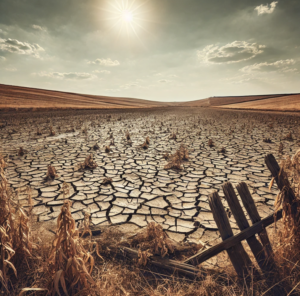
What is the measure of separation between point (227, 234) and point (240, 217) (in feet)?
0.57

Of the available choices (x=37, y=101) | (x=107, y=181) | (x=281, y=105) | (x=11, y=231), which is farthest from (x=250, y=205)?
(x=281, y=105)

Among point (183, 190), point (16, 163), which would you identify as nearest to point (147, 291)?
point (183, 190)

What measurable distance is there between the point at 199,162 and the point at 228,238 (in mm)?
3781

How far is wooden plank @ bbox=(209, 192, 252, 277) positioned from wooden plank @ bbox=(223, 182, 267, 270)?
0.08m

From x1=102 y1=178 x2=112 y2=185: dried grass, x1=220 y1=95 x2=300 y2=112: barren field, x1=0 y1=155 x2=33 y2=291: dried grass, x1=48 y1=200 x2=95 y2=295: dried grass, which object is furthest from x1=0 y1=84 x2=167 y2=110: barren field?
x1=220 y1=95 x2=300 y2=112: barren field

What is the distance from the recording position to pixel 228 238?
1.56 meters

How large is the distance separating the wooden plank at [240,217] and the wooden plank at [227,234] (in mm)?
83

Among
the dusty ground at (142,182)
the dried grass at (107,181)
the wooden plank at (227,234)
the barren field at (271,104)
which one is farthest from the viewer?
the barren field at (271,104)

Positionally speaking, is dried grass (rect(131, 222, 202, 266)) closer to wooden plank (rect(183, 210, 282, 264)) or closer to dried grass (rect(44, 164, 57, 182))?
wooden plank (rect(183, 210, 282, 264))

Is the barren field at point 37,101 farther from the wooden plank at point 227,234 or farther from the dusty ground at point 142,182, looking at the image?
the wooden plank at point 227,234

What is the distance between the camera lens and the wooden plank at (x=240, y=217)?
1.51 metres

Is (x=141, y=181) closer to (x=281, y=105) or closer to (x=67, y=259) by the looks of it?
(x=67, y=259)

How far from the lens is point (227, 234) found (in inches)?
61.8

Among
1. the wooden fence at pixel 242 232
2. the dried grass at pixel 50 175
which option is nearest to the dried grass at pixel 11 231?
the wooden fence at pixel 242 232
